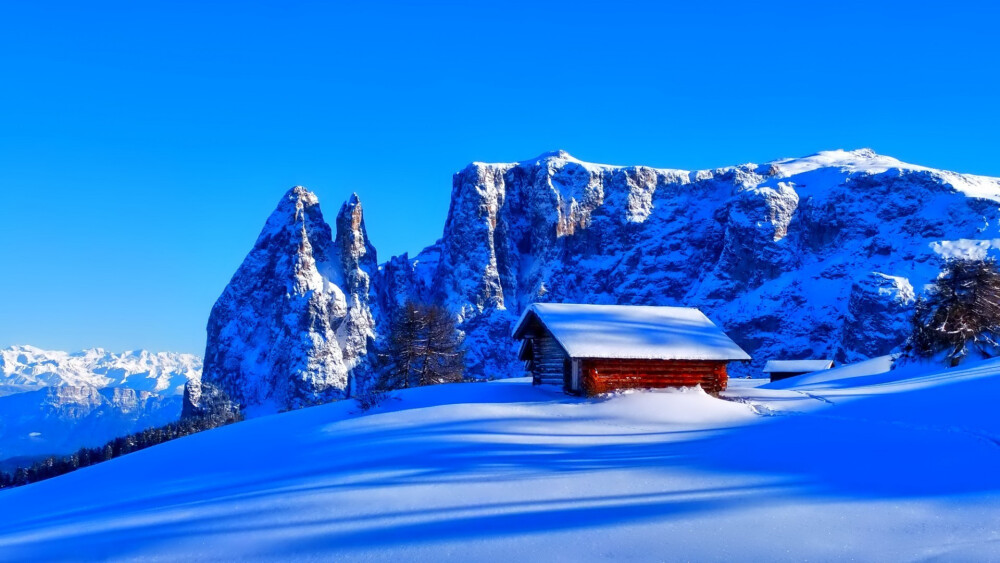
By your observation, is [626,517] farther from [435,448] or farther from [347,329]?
[347,329]

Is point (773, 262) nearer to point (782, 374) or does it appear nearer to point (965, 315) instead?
point (782, 374)

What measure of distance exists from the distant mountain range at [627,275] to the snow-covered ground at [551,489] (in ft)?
470

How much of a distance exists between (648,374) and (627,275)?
175 metres

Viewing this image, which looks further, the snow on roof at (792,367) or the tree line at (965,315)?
the snow on roof at (792,367)

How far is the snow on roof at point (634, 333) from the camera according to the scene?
77.5ft

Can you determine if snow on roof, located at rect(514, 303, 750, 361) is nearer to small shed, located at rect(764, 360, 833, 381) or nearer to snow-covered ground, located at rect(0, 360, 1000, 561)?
snow-covered ground, located at rect(0, 360, 1000, 561)

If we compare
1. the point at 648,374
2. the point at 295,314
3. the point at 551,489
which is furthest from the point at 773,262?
the point at 551,489

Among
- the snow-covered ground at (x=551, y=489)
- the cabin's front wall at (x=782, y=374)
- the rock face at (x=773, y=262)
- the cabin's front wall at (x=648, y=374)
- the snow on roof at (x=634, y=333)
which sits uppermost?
the rock face at (x=773, y=262)

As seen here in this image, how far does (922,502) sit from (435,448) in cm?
924

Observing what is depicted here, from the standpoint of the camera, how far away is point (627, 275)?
196 metres

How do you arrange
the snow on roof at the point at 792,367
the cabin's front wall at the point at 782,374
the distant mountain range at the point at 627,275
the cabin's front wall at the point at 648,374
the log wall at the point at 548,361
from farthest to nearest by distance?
the distant mountain range at the point at 627,275, the snow on roof at the point at 792,367, the cabin's front wall at the point at 782,374, the log wall at the point at 548,361, the cabin's front wall at the point at 648,374

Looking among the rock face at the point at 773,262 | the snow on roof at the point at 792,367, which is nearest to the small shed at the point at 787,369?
the snow on roof at the point at 792,367

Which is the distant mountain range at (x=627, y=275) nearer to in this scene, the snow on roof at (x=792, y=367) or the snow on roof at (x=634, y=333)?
the snow on roof at (x=792, y=367)

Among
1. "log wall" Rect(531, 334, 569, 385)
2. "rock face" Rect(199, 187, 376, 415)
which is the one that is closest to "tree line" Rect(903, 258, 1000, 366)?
"log wall" Rect(531, 334, 569, 385)
